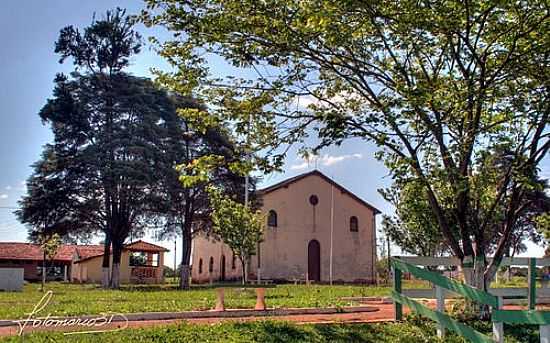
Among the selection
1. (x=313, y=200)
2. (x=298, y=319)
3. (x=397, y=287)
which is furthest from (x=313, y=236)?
(x=397, y=287)

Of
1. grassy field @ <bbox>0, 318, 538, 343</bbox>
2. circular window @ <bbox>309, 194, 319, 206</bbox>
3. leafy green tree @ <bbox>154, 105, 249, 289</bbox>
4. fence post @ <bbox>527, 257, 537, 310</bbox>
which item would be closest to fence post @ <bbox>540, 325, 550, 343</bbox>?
grassy field @ <bbox>0, 318, 538, 343</bbox>

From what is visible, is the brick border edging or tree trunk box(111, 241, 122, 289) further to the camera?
tree trunk box(111, 241, 122, 289)

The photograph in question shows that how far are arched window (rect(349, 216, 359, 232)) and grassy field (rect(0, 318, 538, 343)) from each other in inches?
1425

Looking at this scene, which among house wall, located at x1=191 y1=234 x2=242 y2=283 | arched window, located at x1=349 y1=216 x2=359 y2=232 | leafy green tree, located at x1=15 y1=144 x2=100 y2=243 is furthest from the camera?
arched window, located at x1=349 y1=216 x2=359 y2=232

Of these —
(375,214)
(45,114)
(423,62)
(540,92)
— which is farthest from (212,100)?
(375,214)

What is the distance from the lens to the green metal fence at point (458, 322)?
23.8 ft

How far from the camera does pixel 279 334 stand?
391 inches

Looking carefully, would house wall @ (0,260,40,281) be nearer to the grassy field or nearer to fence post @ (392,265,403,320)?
the grassy field

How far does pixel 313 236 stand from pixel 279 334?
36.0 metres

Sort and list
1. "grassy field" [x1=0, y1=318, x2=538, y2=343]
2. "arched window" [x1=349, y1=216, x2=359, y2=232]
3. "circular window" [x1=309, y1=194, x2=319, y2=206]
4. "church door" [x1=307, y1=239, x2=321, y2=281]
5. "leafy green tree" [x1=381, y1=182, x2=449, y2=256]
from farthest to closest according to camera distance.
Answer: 1. "arched window" [x1=349, y1=216, x2=359, y2=232]
2. "circular window" [x1=309, y1=194, x2=319, y2=206]
3. "church door" [x1=307, y1=239, x2=321, y2=281]
4. "leafy green tree" [x1=381, y1=182, x2=449, y2=256]
5. "grassy field" [x1=0, y1=318, x2=538, y2=343]

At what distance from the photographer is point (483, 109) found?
1249 cm

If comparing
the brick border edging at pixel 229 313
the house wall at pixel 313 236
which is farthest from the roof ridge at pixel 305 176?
the brick border edging at pixel 229 313

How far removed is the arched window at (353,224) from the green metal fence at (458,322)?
3592 cm

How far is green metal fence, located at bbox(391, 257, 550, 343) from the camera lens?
7242 mm
